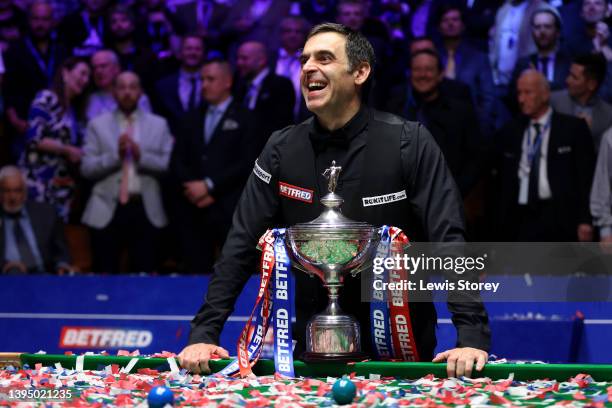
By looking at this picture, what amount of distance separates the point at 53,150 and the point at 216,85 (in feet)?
5.60

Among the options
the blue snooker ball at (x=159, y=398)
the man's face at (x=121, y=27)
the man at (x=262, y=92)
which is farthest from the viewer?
the man's face at (x=121, y=27)

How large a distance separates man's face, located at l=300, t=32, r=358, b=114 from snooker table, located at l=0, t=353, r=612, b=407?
0.92 meters

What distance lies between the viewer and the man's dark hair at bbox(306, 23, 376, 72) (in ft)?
11.3

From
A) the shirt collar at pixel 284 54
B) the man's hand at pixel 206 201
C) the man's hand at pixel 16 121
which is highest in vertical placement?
the shirt collar at pixel 284 54

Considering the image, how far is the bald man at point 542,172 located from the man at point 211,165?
1.99m

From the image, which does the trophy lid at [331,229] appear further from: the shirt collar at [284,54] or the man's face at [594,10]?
the shirt collar at [284,54]

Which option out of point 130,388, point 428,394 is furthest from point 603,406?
point 130,388

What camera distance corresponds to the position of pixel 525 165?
→ 7.16m

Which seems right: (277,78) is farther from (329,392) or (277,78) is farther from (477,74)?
(329,392)

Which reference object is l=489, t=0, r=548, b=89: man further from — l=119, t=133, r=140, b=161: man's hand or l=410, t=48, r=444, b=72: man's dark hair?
l=119, t=133, r=140, b=161: man's hand

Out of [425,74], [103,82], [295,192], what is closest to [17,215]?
[103,82]

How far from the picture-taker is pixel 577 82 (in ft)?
23.8

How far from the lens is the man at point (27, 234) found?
24.9 feet

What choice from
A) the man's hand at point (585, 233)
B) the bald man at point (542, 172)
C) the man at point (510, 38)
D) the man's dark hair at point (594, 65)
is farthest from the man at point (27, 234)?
the man's dark hair at point (594, 65)
